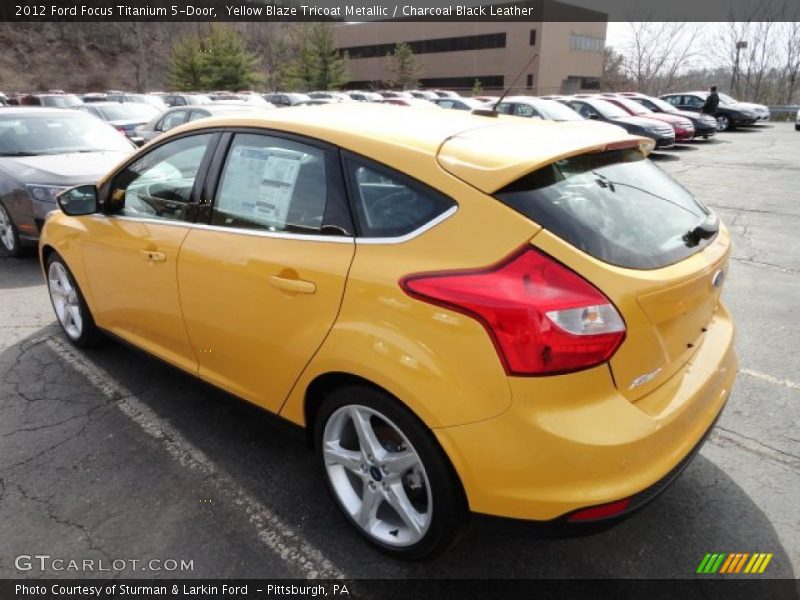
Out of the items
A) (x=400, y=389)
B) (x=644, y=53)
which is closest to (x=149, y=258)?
(x=400, y=389)

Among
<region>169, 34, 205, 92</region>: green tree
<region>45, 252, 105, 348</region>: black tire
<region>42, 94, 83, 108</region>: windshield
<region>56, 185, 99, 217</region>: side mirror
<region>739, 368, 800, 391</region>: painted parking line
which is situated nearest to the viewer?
<region>56, 185, 99, 217</region>: side mirror

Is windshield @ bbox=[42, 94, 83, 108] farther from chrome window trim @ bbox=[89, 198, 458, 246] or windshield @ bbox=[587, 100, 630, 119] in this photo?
chrome window trim @ bbox=[89, 198, 458, 246]

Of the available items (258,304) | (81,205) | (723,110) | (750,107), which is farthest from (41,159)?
(750,107)

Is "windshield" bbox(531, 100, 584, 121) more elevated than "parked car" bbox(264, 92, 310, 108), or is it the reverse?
"parked car" bbox(264, 92, 310, 108)

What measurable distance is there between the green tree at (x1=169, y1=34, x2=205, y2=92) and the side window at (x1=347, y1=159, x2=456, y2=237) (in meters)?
46.1

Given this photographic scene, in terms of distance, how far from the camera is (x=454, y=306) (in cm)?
180

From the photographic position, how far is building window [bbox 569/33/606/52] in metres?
63.7

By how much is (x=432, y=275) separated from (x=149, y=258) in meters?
1.84

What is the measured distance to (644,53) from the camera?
50281mm

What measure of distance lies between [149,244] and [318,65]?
50265 millimetres

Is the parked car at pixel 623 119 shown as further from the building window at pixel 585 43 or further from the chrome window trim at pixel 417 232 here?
the building window at pixel 585 43

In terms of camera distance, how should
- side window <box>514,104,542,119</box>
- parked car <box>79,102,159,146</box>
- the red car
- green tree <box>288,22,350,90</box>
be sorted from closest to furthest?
parked car <box>79,102,159,146</box>, side window <box>514,104,542,119</box>, the red car, green tree <box>288,22,350,90</box>

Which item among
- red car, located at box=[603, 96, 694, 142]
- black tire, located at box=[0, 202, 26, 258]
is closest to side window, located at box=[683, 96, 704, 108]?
red car, located at box=[603, 96, 694, 142]

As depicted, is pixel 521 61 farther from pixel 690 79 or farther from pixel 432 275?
pixel 432 275
